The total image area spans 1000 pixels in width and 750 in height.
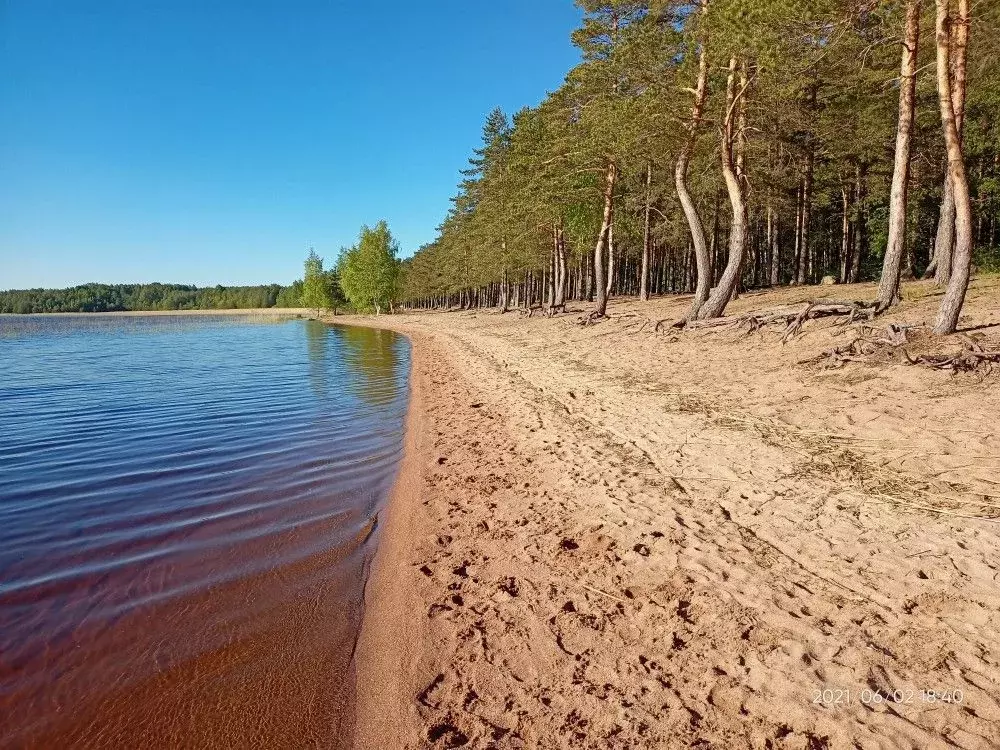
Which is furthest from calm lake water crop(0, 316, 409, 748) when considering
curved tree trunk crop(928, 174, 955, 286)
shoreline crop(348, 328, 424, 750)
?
curved tree trunk crop(928, 174, 955, 286)

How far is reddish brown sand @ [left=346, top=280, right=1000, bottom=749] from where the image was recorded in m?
3.04

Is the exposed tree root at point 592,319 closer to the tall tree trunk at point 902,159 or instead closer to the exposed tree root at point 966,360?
the tall tree trunk at point 902,159

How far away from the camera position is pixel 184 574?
5.14 metres

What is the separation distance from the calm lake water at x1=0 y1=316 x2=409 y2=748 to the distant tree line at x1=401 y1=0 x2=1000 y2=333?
11.9 metres

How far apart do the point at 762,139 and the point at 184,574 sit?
27.3 meters

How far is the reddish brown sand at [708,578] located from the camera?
304cm

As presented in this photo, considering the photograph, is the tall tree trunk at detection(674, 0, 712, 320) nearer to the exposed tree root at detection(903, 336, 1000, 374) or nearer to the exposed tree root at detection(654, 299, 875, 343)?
the exposed tree root at detection(654, 299, 875, 343)

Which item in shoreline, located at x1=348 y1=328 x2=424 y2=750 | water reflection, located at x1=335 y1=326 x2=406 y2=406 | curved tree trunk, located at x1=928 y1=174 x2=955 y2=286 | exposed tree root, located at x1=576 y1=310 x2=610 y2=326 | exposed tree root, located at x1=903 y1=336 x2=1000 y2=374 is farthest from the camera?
exposed tree root, located at x1=576 y1=310 x2=610 y2=326

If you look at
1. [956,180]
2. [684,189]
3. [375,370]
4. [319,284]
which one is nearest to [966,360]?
[956,180]

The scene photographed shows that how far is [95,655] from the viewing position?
3.99m

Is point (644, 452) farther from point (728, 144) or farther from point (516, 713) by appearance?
point (728, 144)

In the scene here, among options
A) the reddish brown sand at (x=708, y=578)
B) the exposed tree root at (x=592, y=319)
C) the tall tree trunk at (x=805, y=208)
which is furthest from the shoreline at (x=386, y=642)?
the tall tree trunk at (x=805, y=208)

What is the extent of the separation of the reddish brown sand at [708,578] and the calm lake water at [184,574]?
0.54 metres

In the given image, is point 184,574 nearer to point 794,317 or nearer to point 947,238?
point 794,317
